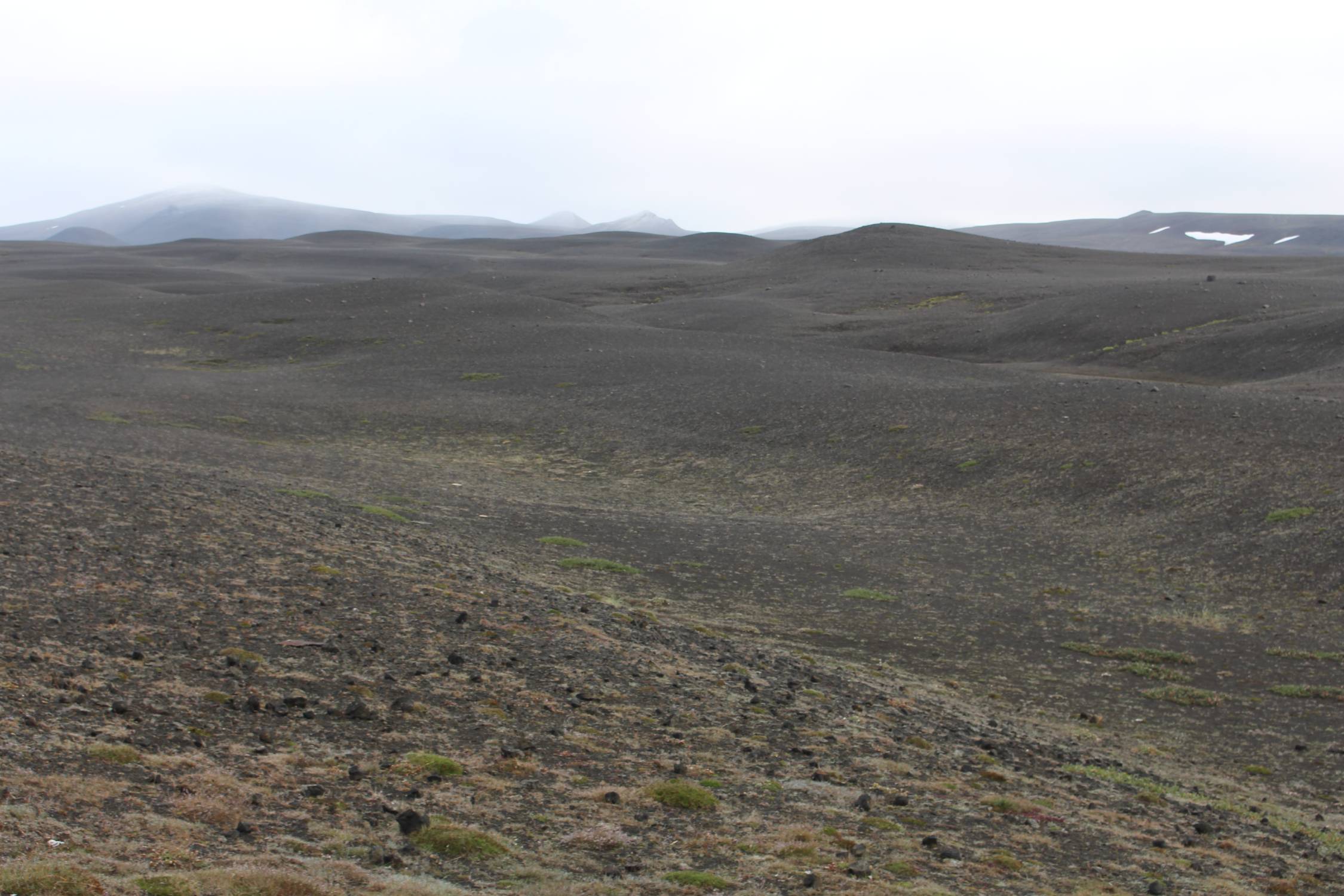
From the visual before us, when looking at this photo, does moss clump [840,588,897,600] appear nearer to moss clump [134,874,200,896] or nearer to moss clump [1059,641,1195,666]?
moss clump [1059,641,1195,666]

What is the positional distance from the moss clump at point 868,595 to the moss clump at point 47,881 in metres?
12.4

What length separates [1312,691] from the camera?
12.8 meters

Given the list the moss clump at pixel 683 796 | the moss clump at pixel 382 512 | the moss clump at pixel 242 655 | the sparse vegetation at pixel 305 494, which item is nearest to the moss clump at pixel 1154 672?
the moss clump at pixel 683 796

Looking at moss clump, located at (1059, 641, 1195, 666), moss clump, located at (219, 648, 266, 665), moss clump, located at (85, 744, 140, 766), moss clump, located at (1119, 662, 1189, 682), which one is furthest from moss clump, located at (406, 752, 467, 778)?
moss clump, located at (1059, 641, 1195, 666)

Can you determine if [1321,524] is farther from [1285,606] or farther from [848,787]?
[848,787]

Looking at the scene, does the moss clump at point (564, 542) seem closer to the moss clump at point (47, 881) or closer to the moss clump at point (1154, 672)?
the moss clump at point (1154, 672)

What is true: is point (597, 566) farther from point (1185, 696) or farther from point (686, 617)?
point (1185, 696)

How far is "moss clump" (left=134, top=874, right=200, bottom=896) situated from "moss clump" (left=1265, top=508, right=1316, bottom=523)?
694 inches

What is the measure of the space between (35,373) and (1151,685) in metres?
34.7

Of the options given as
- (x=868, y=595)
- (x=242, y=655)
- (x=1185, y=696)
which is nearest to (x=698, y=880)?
(x=242, y=655)

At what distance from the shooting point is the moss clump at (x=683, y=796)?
25.6ft

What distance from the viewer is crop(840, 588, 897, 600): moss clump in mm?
16438

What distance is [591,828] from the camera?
23.8 feet

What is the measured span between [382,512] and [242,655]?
346 inches
